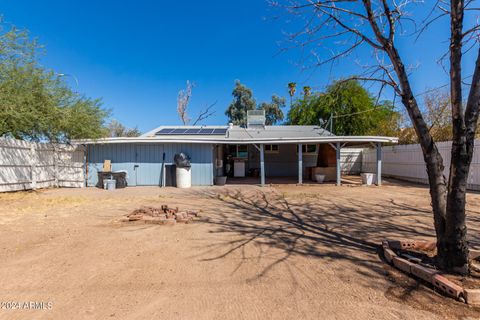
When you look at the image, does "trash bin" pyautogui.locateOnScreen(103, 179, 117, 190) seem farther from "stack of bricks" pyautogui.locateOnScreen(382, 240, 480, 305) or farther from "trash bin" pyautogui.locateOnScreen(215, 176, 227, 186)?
"stack of bricks" pyautogui.locateOnScreen(382, 240, 480, 305)

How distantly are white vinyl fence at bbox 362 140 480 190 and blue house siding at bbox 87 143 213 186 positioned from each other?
Result: 1021cm

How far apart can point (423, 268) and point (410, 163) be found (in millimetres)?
12473

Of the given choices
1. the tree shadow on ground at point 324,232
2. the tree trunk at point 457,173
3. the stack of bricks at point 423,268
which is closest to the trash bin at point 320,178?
the tree shadow on ground at point 324,232

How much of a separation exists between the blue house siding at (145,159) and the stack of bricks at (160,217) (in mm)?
5401

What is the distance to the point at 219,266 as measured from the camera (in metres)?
3.22

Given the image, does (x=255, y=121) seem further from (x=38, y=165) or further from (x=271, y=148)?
(x=38, y=165)

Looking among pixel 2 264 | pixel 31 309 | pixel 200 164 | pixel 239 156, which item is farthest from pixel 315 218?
pixel 239 156

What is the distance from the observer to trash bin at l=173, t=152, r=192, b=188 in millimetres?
10781

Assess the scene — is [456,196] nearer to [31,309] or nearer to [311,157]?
[31,309]

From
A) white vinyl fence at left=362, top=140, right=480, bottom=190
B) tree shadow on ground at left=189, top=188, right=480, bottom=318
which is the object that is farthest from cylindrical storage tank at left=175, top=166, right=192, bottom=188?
white vinyl fence at left=362, top=140, right=480, bottom=190

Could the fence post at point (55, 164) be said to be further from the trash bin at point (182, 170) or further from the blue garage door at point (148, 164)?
the trash bin at point (182, 170)

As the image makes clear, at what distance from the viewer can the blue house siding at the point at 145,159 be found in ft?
37.1

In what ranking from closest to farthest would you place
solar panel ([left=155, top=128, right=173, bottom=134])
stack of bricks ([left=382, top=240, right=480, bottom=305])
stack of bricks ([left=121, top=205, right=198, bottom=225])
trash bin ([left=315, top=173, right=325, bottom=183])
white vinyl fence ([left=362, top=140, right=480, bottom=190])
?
stack of bricks ([left=382, top=240, right=480, bottom=305]) → stack of bricks ([left=121, top=205, right=198, bottom=225]) → white vinyl fence ([left=362, top=140, right=480, bottom=190]) → trash bin ([left=315, top=173, right=325, bottom=183]) → solar panel ([left=155, top=128, right=173, bottom=134])

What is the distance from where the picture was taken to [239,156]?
16172 mm
